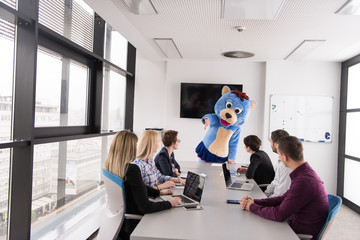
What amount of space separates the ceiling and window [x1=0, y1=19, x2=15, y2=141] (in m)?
1.01

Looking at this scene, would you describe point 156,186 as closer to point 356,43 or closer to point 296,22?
point 296,22

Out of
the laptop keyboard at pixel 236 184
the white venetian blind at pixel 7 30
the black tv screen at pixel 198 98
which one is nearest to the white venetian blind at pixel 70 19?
the white venetian blind at pixel 7 30

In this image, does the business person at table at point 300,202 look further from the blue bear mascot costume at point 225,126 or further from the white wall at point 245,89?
the white wall at point 245,89

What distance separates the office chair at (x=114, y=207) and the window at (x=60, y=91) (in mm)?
1145

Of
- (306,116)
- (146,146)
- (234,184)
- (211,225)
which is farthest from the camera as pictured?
(306,116)

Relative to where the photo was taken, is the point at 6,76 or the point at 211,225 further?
the point at 6,76

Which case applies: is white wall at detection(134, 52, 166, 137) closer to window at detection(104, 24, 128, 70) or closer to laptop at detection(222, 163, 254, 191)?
window at detection(104, 24, 128, 70)

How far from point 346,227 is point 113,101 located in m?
3.97

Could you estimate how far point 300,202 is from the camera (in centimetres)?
186

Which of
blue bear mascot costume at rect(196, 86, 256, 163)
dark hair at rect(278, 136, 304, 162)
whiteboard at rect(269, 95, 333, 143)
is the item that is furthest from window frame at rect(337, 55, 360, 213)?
dark hair at rect(278, 136, 304, 162)

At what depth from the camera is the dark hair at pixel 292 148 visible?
203 centimetres

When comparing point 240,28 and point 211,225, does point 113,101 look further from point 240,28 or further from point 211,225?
point 211,225

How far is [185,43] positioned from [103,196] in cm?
266

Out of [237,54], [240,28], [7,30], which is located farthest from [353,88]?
[7,30]
